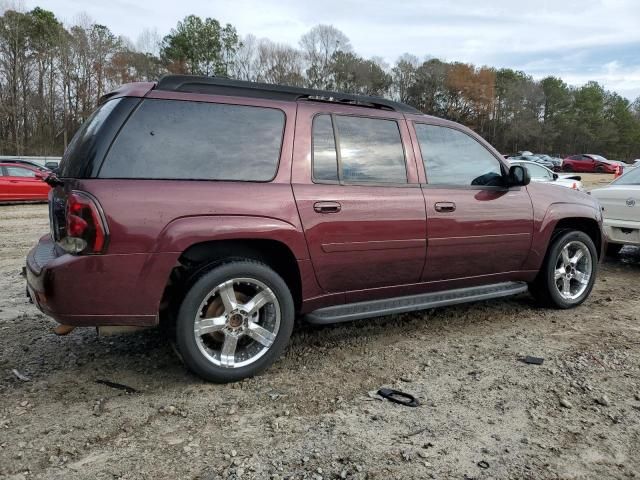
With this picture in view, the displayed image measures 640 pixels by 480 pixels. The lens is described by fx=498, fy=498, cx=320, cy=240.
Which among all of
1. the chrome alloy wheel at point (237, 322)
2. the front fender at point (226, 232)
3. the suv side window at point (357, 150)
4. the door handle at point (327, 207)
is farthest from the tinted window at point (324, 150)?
the chrome alloy wheel at point (237, 322)

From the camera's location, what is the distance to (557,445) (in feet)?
8.36

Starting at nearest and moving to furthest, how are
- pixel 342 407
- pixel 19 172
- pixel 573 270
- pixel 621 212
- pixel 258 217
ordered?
pixel 342 407 < pixel 258 217 < pixel 573 270 < pixel 621 212 < pixel 19 172

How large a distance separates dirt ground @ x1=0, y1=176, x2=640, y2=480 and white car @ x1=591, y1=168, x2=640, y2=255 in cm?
289

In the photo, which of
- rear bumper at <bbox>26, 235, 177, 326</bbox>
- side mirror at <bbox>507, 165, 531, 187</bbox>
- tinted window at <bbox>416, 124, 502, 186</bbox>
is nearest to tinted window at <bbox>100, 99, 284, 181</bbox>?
rear bumper at <bbox>26, 235, 177, 326</bbox>

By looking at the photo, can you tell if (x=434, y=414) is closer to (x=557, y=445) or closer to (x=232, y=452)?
(x=557, y=445)

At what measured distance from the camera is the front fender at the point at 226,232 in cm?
291

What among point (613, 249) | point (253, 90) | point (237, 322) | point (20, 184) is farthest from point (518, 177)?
point (20, 184)

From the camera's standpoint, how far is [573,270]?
16.1 ft

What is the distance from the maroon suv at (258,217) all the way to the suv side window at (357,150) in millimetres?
11

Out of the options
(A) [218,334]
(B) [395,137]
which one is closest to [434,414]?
(A) [218,334]

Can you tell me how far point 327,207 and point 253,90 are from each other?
3.11 feet

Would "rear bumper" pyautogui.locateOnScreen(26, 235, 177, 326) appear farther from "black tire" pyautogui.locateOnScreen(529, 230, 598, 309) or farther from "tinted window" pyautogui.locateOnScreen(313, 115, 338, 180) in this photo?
"black tire" pyautogui.locateOnScreen(529, 230, 598, 309)

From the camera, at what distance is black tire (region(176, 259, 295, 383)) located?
3000 millimetres

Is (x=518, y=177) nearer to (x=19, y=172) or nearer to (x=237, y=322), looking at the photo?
(x=237, y=322)
